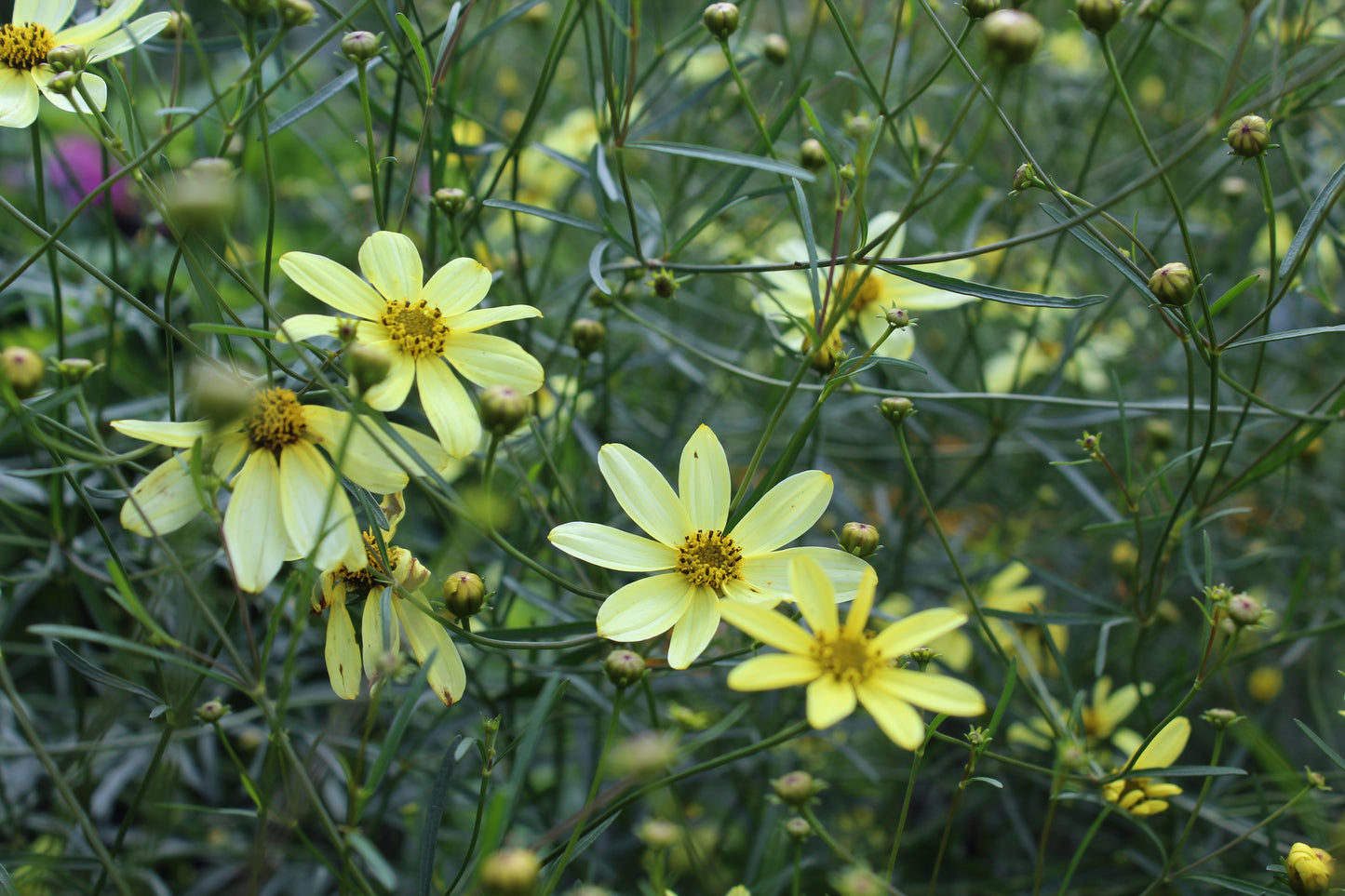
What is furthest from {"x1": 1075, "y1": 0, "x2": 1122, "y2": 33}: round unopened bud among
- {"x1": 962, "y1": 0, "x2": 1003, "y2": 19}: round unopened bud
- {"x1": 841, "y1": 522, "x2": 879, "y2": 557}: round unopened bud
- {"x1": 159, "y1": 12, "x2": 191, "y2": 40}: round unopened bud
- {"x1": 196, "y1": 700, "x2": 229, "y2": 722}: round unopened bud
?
{"x1": 196, "y1": 700, "x2": 229, "y2": 722}: round unopened bud

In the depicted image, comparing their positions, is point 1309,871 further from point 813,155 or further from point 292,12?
point 292,12

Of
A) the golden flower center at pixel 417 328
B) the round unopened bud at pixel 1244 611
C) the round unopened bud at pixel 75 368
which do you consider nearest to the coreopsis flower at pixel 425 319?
the golden flower center at pixel 417 328

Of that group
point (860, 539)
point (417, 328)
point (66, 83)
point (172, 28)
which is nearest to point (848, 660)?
point (860, 539)

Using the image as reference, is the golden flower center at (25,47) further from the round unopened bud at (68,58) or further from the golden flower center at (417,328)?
the golden flower center at (417,328)

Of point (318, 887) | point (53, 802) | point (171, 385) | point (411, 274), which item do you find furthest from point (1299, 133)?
point (53, 802)

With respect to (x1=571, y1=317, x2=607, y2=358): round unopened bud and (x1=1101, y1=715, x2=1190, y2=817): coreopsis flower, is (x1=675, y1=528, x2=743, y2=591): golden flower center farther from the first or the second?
(x1=1101, y1=715, x2=1190, y2=817): coreopsis flower

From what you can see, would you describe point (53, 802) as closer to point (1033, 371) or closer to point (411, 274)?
point (411, 274)
